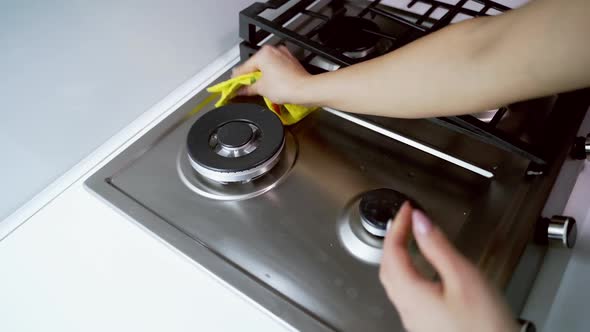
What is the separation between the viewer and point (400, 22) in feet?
2.45

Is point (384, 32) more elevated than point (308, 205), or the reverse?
point (384, 32)

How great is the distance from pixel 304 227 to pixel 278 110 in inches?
7.3

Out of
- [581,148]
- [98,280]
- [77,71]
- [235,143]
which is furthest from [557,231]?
[77,71]

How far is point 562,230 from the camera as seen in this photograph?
484 mm

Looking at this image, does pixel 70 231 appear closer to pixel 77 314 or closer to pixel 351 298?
pixel 77 314

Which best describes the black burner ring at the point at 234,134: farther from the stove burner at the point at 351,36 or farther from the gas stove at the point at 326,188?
the stove burner at the point at 351,36

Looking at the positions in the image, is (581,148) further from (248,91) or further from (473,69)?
(248,91)

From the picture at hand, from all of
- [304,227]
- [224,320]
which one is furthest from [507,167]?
[224,320]

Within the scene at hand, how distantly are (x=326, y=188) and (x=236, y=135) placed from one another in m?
0.14

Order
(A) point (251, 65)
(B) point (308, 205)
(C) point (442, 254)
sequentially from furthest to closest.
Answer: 1. (A) point (251, 65)
2. (B) point (308, 205)
3. (C) point (442, 254)

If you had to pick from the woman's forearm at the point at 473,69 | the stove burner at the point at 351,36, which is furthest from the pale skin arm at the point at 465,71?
the stove burner at the point at 351,36

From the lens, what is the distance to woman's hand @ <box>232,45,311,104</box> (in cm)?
62

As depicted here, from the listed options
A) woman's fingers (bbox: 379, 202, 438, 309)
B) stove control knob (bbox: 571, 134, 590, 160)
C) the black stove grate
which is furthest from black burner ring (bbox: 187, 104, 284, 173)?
stove control knob (bbox: 571, 134, 590, 160)

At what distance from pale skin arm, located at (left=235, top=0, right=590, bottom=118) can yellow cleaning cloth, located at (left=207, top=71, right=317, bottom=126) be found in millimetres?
19
